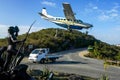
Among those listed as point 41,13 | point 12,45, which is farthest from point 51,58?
point 41,13

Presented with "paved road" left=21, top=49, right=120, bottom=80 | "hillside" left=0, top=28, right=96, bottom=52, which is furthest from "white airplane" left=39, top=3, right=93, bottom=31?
"paved road" left=21, top=49, right=120, bottom=80

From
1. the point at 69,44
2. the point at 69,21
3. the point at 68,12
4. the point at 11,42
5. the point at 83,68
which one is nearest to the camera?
the point at 11,42

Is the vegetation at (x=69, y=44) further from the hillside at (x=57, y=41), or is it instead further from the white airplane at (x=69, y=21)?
the white airplane at (x=69, y=21)

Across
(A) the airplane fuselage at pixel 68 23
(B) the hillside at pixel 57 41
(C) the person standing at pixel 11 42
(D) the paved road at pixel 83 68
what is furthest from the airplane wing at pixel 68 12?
(C) the person standing at pixel 11 42

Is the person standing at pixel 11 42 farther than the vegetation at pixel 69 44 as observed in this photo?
No

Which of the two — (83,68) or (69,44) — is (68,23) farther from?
(83,68)

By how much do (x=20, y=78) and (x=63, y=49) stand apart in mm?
54519

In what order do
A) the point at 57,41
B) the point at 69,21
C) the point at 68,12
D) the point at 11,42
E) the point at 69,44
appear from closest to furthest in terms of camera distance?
the point at 11,42 → the point at 57,41 → the point at 69,44 → the point at 69,21 → the point at 68,12

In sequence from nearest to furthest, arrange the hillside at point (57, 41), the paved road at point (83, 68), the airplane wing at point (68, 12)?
the paved road at point (83, 68) < the hillside at point (57, 41) < the airplane wing at point (68, 12)

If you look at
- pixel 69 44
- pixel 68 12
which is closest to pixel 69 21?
pixel 68 12

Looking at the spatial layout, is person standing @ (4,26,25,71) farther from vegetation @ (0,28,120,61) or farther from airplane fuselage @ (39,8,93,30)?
airplane fuselage @ (39,8,93,30)

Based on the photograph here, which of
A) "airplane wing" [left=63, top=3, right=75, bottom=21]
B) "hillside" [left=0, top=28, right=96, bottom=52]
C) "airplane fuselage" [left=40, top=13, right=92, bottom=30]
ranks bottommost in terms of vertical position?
"hillside" [left=0, top=28, right=96, bottom=52]

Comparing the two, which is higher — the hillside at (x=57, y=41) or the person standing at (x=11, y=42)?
the hillside at (x=57, y=41)

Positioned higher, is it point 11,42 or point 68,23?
point 68,23
